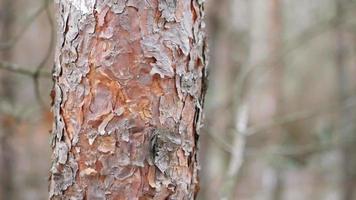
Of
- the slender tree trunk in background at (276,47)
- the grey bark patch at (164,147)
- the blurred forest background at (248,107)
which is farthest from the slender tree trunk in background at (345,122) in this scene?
the grey bark patch at (164,147)

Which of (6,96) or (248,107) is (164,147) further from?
(6,96)

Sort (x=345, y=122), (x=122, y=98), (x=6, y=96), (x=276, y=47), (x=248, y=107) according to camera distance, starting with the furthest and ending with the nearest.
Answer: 1. (x=345, y=122)
2. (x=276, y=47)
3. (x=6, y=96)
4. (x=248, y=107)
5. (x=122, y=98)

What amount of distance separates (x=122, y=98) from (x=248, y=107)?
9.29ft

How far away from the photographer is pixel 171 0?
1.39 meters

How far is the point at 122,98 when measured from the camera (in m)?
1.37

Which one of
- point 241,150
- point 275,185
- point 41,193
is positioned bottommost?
point 41,193

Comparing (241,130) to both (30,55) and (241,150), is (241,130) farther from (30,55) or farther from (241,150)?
(30,55)

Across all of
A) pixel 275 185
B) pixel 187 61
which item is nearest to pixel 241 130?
pixel 187 61

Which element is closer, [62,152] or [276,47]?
[62,152]

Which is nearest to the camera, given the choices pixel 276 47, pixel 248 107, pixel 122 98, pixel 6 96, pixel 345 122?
pixel 122 98

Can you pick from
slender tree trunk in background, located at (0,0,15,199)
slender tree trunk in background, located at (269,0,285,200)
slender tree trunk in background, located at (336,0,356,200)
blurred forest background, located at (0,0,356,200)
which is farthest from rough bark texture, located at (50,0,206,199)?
slender tree trunk in background, located at (336,0,356,200)

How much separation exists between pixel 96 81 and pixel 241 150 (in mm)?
2035

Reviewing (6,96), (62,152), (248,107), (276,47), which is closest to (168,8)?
(62,152)

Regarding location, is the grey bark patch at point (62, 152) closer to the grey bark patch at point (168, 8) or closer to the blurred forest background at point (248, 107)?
the grey bark patch at point (168, 8)
